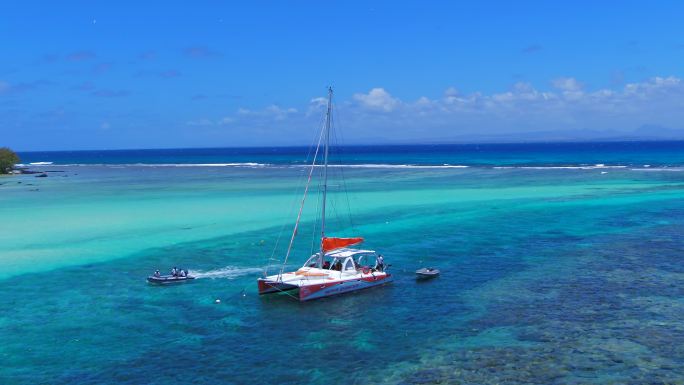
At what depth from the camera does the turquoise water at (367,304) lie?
2188cm

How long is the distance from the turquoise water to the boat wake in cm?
18

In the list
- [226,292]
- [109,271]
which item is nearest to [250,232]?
Answer: [109,271]

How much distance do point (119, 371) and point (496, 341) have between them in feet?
46.9

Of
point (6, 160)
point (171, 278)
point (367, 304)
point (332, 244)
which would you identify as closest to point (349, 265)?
point (332, 244)

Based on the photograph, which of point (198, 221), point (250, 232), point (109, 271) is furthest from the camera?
point (198, 221)

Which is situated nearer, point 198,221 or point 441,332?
point 441,332

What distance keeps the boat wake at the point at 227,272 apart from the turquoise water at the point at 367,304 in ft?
0.60

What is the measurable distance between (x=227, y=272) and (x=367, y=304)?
10.0 metres

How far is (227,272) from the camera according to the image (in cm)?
3584

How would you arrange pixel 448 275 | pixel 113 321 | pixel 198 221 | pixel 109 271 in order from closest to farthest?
pixel 113 321 → pixel 448 275 → pixel 109 271 → pixel 198 221

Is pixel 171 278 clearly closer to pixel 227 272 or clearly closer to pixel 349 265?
pixel 227 272

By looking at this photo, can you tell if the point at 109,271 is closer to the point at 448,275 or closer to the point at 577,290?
the point at 448,275

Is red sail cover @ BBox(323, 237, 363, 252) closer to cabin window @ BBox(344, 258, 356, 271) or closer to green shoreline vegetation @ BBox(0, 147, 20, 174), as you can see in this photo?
cabin window @ BBox(344, 258, 356, 271)

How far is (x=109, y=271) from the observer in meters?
36.8
